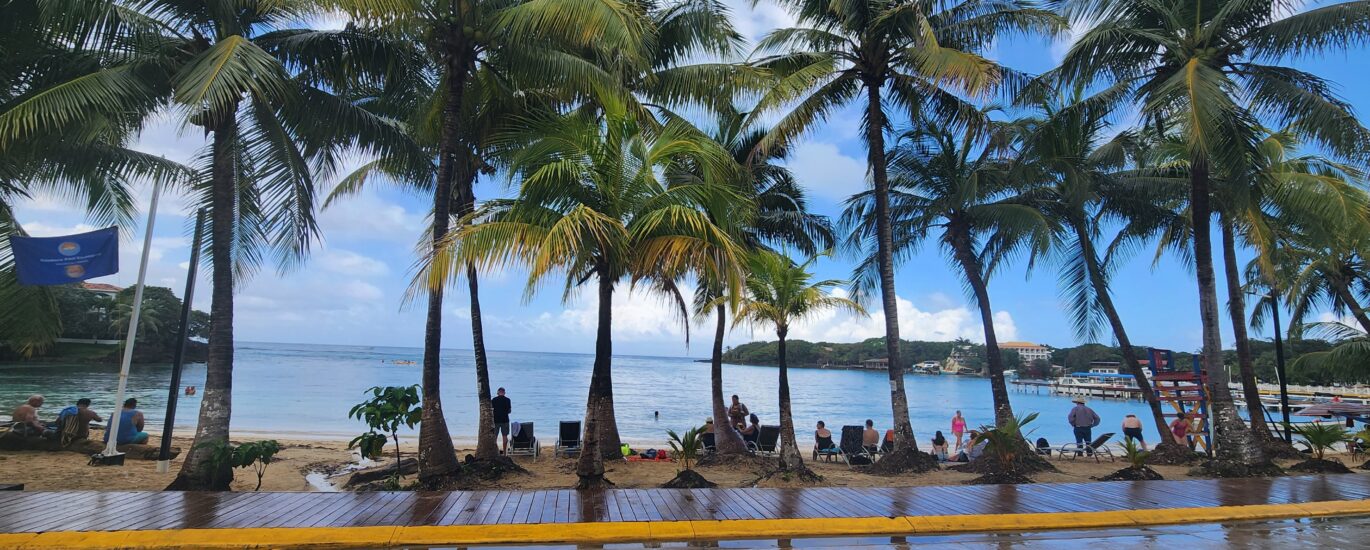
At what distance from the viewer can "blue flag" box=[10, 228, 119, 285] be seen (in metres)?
10.0

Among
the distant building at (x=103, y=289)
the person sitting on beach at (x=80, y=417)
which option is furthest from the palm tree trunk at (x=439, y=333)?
the distant building at (x=103, y=289)

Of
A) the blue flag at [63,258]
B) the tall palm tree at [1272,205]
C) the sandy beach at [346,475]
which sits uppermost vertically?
the tall palm tree at [1272,205]

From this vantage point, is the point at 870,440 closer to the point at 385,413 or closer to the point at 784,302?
the point at 784,302

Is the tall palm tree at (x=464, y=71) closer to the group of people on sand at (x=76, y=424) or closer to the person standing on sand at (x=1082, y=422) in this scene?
the group of people on sand at (x=76, y=424)

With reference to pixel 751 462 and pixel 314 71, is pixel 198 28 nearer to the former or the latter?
pixel 314 71

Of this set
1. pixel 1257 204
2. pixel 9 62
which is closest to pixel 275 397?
pixel 9 62

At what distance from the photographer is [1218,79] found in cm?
989

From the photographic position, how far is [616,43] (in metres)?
8.93

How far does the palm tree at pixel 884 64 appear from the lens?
40.4 feet

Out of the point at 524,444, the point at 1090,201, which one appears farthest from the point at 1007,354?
the point at 524,444

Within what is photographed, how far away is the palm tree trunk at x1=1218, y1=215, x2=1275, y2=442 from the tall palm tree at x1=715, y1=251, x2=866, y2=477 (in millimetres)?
8785

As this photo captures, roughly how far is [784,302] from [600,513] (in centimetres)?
589

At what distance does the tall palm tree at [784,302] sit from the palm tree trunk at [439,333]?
462cm

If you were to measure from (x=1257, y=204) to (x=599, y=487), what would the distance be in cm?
1227
